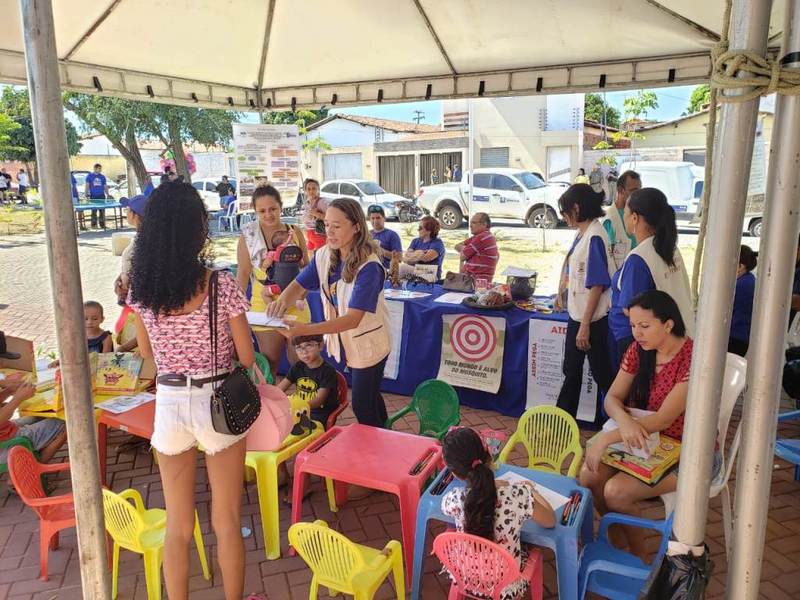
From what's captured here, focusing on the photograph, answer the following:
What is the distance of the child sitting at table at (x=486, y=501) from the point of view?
2.06 metres

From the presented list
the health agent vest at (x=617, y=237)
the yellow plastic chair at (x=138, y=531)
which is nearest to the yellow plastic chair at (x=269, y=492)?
the yellow plastic chair at (x=138, y=531)

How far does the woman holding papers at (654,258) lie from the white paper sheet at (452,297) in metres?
1.82

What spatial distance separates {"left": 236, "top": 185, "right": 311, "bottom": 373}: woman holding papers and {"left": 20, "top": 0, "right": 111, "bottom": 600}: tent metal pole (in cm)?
250

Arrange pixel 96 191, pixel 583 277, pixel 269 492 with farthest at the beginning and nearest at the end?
pixel 96 191, pixel 583 277, pixel 269 492

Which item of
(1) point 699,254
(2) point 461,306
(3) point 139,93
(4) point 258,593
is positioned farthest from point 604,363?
(3) point 139,93

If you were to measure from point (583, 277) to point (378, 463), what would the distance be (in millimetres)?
1875

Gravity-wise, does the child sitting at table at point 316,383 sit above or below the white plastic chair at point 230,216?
below

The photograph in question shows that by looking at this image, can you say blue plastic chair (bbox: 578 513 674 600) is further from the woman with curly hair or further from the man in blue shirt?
the man in blue shirt

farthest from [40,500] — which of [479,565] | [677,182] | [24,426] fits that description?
[677,182]

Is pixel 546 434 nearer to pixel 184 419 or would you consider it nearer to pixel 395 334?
pixel 184 419

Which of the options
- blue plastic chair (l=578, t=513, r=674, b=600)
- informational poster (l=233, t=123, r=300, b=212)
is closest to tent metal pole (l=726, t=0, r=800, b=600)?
blue plastic chair (l=578, t=513, r=674, b=600)

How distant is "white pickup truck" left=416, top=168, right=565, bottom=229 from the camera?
1603 cm

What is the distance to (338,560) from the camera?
2139 millimetres

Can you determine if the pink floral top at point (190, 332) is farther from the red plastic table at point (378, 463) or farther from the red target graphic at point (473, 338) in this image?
the red target graphic at point (473, 338)
